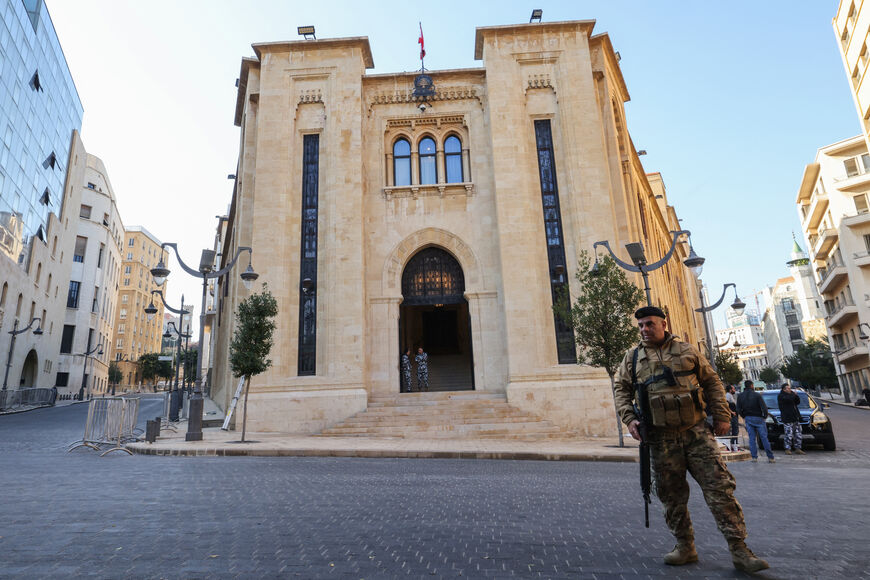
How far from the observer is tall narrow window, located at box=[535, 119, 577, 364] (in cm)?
1822

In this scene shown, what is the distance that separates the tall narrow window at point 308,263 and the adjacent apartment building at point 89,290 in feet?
134

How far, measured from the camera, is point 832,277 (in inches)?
1684

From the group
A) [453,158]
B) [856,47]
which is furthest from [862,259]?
[453,158]

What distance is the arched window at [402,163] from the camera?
71.0 feet

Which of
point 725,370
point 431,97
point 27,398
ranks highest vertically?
point 431,97

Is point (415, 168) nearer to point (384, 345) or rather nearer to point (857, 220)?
point (384, 345)

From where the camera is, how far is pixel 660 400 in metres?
3.88

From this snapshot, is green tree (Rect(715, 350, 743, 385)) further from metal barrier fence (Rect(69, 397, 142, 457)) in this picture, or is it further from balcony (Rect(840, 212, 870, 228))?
metal barrier fence (Rect(69, 397, 142, 457))

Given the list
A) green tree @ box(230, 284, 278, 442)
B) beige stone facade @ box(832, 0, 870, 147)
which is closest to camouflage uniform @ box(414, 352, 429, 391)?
green tree @ box(230, 284, 278, 442)

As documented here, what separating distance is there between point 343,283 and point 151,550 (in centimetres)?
1497

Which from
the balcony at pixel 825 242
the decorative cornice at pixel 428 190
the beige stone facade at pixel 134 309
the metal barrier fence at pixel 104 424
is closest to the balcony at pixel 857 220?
the balcony at pixel 825 242

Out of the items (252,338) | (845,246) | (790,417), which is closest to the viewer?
(790,417)

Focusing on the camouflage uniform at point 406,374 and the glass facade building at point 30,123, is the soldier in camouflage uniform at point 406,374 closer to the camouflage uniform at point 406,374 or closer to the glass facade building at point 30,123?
the camouflage uniform at point 406,374

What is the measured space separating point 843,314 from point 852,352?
3156 millimetres
